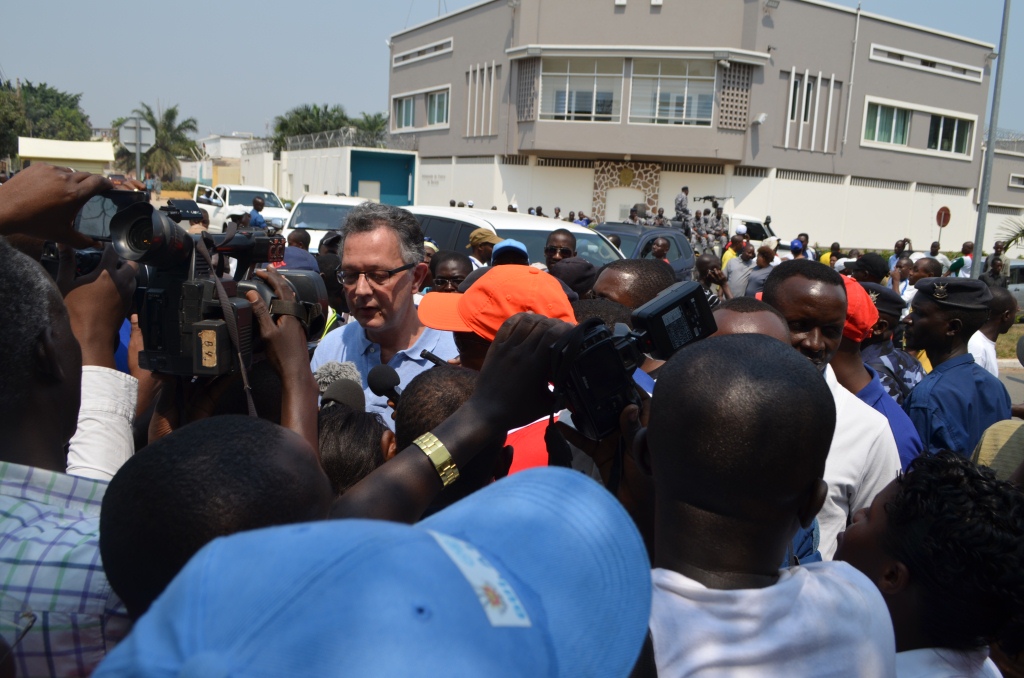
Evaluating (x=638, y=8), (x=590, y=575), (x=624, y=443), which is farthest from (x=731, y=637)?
(x=638, y=8)

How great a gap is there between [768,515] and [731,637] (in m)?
0.24

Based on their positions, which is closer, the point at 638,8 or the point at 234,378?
the point at 234,378

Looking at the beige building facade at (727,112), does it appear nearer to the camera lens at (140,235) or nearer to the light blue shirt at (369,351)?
the light blue shirt at (369,351)

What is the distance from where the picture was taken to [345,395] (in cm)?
269

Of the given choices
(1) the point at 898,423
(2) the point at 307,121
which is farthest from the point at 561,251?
(2) the point at 307,121

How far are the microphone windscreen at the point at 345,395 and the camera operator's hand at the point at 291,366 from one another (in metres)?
0.47

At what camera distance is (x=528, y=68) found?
111 ft

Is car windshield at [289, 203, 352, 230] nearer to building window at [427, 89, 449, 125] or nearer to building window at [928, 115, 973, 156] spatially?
building window at [427, 89, 449, 125]

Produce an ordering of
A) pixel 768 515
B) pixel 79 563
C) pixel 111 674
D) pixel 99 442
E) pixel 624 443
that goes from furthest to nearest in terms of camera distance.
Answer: pixel 99 442 < pixel 624 443 < pixel 768 515 < pixel 79 563 < pixel 111 674

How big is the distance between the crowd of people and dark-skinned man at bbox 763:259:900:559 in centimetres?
1

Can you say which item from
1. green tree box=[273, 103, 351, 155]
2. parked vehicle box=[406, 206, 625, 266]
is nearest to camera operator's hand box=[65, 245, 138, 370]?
parked vehicle box=[406, 206, 625, 266]

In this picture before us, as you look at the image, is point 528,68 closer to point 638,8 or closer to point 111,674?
point 638,8

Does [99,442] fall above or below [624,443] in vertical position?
below

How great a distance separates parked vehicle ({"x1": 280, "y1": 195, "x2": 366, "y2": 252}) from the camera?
13258 millimetres
